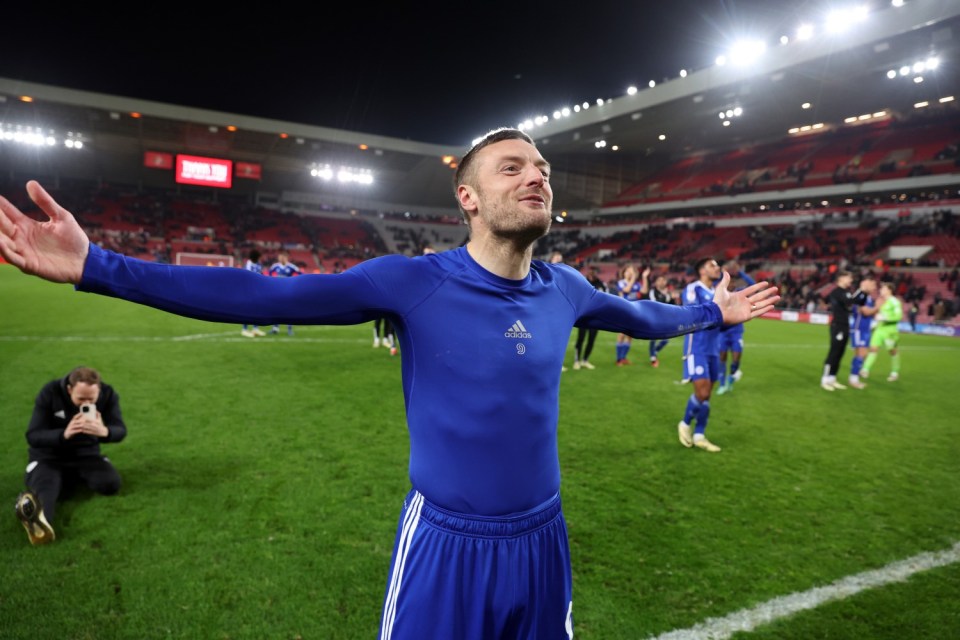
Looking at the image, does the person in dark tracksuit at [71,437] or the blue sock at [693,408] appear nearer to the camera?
the person in dark tracksuit at [71,437]

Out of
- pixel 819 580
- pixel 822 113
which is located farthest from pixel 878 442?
pixel 822 113

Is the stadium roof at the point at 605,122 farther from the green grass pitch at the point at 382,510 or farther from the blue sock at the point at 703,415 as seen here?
the blue sock at the point at 703,415

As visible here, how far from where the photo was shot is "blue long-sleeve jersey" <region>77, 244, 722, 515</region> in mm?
1568

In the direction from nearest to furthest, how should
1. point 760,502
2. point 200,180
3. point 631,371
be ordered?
1. point 760,502
2. point 631,371
3. point 200,180

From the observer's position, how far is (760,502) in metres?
4.71

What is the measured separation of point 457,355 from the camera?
1.62 meters

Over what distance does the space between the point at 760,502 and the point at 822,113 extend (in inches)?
1599

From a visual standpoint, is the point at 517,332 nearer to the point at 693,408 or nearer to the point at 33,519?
the point at 33,519

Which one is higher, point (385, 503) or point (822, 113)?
point (822, 113)

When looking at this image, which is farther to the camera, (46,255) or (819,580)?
(819,580)

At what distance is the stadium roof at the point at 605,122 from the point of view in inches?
909

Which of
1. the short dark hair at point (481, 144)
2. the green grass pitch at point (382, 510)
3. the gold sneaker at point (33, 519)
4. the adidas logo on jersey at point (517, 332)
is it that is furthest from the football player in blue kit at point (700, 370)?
the gold sneaker at point (33, 519)

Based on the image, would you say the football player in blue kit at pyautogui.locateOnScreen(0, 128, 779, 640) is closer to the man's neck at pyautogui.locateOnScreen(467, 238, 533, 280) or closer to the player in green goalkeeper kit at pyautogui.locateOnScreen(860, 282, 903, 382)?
the man's neck at pyautogui.locateOnScreen(467, 238, 533, 280)

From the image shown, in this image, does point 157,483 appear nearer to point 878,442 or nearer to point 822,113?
point 878,442
